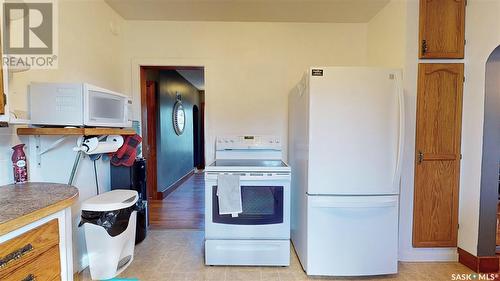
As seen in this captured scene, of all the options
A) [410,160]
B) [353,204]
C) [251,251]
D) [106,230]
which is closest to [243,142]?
[251,251]

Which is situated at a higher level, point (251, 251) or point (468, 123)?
point (468, 123)

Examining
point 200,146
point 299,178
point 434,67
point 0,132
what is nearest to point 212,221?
point 299,178

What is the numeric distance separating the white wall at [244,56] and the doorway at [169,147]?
20 cm

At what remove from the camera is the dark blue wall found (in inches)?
162

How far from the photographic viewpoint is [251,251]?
200 cm

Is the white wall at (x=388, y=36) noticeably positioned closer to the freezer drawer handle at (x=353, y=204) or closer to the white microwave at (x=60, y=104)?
the freezer drawer handle at (x=353, y=204)

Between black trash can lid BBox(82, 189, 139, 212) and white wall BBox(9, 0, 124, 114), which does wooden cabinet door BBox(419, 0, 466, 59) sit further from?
white wall BBox(9, 0, 124, 114)

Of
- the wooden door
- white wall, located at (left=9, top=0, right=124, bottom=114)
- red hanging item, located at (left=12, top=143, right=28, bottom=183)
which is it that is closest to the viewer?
red hanging item, located at (left=12, top=143, right=28, bottom=183)

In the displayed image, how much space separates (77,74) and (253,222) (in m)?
1.90

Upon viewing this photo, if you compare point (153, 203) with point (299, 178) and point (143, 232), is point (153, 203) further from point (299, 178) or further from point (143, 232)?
point (299, 178)

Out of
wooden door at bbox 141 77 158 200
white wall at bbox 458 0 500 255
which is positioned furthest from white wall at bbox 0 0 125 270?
white wall at bbox 458 0 500 255

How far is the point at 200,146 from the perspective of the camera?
307 inches

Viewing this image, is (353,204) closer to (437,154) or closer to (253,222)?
(253,222)

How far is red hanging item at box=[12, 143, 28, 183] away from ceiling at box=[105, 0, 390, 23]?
5.31ft
